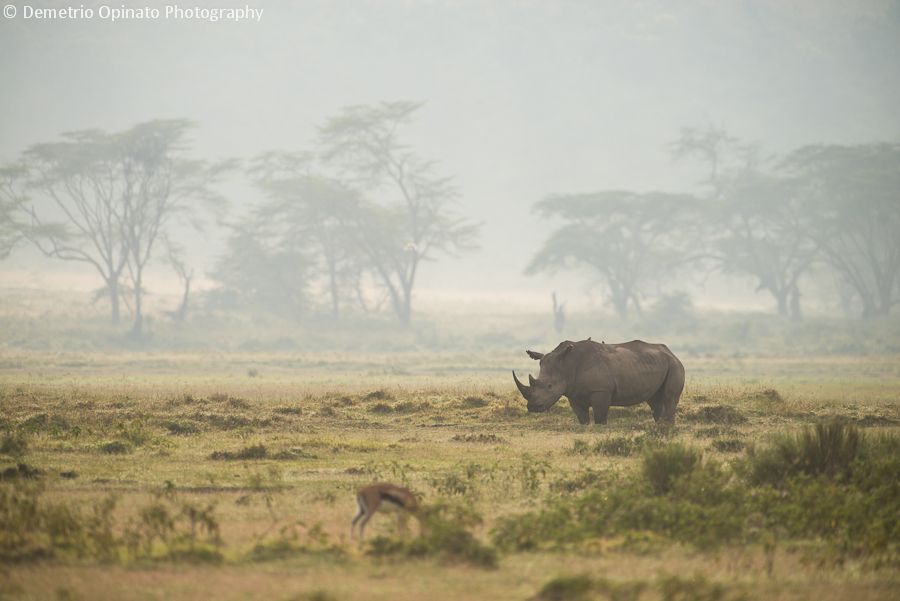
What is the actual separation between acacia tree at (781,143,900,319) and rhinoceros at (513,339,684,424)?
1710 inches

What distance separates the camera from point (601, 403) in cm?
1525

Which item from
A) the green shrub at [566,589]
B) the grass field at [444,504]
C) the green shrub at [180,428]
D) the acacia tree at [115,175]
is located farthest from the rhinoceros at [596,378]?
the acacia tree at [115,175]

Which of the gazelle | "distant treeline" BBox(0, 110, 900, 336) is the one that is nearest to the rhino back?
the gazelle

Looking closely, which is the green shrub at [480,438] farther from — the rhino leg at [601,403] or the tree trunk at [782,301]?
the tree trunk at [782,301]

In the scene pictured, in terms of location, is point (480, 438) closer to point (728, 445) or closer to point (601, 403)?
point (601, 403)

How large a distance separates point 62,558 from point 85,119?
7971 inches

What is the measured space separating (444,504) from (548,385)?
7.67 meters

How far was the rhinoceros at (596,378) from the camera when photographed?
1512cm

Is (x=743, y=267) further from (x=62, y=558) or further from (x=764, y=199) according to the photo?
(x=62, y=558)

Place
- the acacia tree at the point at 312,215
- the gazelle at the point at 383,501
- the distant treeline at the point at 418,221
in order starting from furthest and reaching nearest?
the acacia tree at the point at 312,215
the distant treeline at the point at 418,221
the gazelle at the point at 383,501

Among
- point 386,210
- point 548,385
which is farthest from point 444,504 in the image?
point 386,210

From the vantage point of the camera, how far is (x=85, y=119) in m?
188

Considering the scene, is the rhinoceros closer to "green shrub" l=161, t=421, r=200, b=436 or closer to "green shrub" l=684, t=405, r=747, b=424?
"green shrub" l=684, t=405, r=747, b=424

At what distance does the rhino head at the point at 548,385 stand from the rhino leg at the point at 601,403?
1.98 feet
